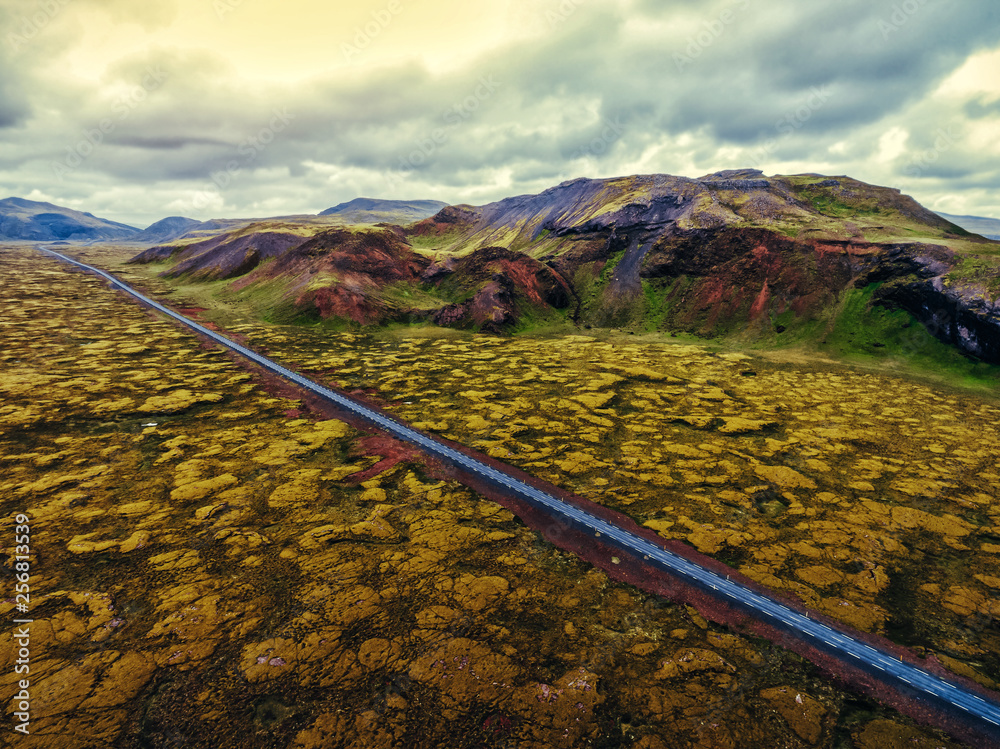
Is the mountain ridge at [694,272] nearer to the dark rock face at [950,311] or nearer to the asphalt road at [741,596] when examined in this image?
the dark rock face at [950,311]

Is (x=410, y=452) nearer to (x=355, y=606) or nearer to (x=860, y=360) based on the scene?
(x=355, y=606)

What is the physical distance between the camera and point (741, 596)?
37.7ft

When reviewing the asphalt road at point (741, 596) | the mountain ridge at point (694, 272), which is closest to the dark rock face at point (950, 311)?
the mountain ridge at point (694, 272)

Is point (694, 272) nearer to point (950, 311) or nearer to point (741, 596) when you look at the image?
point (950, 311)

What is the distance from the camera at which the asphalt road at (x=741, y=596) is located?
9016 millimetres

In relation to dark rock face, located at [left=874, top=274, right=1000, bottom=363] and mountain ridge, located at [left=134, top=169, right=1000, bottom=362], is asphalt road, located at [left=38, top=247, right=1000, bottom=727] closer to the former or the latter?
mountain ridge, located at [left=134, top=169, right=1000, bottom=362]

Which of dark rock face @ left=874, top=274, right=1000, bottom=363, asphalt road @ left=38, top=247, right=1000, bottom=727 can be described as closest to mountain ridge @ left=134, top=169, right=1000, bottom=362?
dark rock face @ left=874, top=274, right=1000, bottom=363

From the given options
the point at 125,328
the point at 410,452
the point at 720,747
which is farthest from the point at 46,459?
the point at 125,328

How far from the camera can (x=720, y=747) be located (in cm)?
795

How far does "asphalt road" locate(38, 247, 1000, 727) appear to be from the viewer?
29.6 ft

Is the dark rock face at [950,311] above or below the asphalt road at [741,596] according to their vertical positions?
above

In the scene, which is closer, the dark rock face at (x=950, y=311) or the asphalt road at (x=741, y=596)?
the asphalt road at (x=741, y=596)

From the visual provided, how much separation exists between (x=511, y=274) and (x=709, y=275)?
27.5m

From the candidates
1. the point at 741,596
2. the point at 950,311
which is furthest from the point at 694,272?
the point at 741,596
